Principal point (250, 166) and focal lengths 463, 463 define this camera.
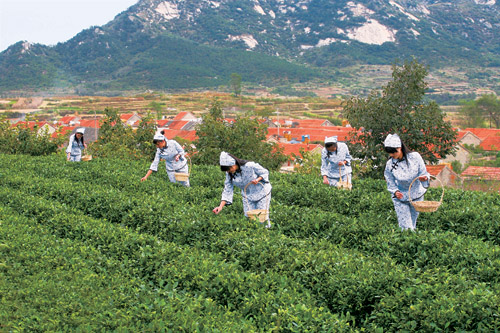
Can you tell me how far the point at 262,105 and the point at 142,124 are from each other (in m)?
65.8

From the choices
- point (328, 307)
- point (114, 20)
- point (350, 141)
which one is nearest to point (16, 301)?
point (328, 307)

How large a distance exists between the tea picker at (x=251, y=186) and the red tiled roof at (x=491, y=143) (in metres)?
43.3

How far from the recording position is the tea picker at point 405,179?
6734 millimetres

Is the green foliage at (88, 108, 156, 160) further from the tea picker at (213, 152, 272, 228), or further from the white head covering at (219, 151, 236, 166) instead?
the white head covering at (219, 151, 236, 166)

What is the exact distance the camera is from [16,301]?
4.55 metres

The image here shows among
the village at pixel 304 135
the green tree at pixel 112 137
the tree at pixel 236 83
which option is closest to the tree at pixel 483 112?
the village at pixel 304 135

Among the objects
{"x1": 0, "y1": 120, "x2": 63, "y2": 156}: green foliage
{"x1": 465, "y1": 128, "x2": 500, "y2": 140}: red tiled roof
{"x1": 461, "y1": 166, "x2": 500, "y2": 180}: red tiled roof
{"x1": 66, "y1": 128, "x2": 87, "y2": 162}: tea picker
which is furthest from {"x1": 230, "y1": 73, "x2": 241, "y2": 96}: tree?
{"x1": 66, "y1": 128, "x2": 87, "y2": 162}: tea picker

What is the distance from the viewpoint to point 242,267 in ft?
19.0

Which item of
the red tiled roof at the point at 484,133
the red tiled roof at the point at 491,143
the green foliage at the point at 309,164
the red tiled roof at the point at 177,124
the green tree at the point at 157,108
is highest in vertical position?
the green foliage at the point at 309,164

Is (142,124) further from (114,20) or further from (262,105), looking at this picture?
(114,20)

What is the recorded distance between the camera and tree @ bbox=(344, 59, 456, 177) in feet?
45.7

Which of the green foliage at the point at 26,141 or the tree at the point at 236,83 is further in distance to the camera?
the tree at the point at 236,83

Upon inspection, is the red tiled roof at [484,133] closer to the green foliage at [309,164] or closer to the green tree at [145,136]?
the green foliage at [309,164]

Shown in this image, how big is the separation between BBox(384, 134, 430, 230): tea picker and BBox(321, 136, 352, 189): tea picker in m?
2.44
